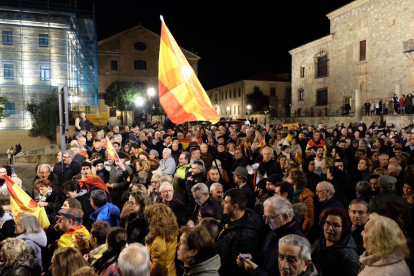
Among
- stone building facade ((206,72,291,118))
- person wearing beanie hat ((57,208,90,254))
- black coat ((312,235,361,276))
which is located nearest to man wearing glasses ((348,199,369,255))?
black coat ((312,235,361,276))

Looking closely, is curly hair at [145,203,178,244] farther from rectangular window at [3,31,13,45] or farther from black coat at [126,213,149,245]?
rectangular window at [3,31,13,45]

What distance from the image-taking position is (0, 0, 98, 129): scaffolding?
29.0 meters

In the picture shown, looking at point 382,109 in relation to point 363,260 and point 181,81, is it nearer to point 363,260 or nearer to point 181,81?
point 181,81

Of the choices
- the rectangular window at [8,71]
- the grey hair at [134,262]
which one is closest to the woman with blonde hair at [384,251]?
the grey hair at [134,262]

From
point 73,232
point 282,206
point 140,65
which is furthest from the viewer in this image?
point 140,65

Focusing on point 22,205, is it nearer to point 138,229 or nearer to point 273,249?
point 138,229

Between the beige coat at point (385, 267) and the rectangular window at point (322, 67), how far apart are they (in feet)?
115

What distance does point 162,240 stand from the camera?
3.37 meters

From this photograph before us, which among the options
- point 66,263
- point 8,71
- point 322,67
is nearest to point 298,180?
point 66,263

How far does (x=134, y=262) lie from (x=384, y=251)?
1.90 meters

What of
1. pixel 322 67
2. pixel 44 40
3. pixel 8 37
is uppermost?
pixel 8 37

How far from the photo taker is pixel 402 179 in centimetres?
554

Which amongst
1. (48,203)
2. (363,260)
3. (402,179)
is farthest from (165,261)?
(402,179)

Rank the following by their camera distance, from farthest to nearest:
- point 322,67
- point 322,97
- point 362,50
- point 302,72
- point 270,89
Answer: point 270,89
point 302,72
point 322,97
point 322,67
point 362,50
